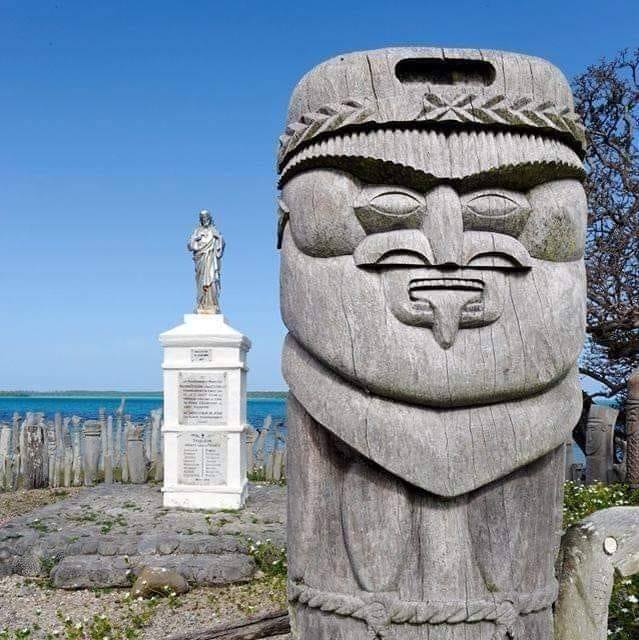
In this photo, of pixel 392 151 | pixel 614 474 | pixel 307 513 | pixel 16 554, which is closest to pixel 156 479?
pixel 16 554

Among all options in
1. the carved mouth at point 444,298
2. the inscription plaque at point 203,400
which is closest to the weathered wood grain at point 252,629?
the carved mouth at point 444,298

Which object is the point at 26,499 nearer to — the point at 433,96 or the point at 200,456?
the point at 200,456

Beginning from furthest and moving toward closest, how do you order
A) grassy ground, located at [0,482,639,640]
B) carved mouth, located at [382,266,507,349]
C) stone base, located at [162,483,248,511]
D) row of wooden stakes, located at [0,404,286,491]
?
row of wooden stakes, located at [0,404,286,491]
stone base, located at [162,483,248,511]
grassy ground, located at [0,482,639,640]
carved mouth, located at [382,266,507,349]

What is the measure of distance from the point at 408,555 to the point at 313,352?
32.4 inches

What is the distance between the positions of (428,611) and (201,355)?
683 centimetres

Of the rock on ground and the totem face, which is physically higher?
the totem face

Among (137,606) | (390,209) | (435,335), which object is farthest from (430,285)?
(137,606)

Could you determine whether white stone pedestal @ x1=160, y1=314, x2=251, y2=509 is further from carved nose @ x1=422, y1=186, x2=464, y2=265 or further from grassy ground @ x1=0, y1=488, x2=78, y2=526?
carved nose @ x1=422, y1=186, x2=464, y2=265

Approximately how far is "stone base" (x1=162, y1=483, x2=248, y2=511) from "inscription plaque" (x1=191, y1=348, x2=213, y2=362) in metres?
1.73

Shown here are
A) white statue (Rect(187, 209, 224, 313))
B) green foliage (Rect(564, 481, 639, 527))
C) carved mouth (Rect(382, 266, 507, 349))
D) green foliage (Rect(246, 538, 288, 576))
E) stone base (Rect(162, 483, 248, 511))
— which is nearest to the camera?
carved mouth (Rect(382, 266, 507, 349))

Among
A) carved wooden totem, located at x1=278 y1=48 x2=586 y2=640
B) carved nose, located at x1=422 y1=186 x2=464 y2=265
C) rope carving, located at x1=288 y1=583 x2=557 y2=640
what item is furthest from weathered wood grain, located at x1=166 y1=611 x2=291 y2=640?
carved nose, located at x1=422 y1=186 x2=464 y2=265

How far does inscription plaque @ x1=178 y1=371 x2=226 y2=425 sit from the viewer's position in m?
8.73

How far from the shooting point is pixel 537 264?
7.70 feet

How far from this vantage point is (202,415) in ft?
28.7
